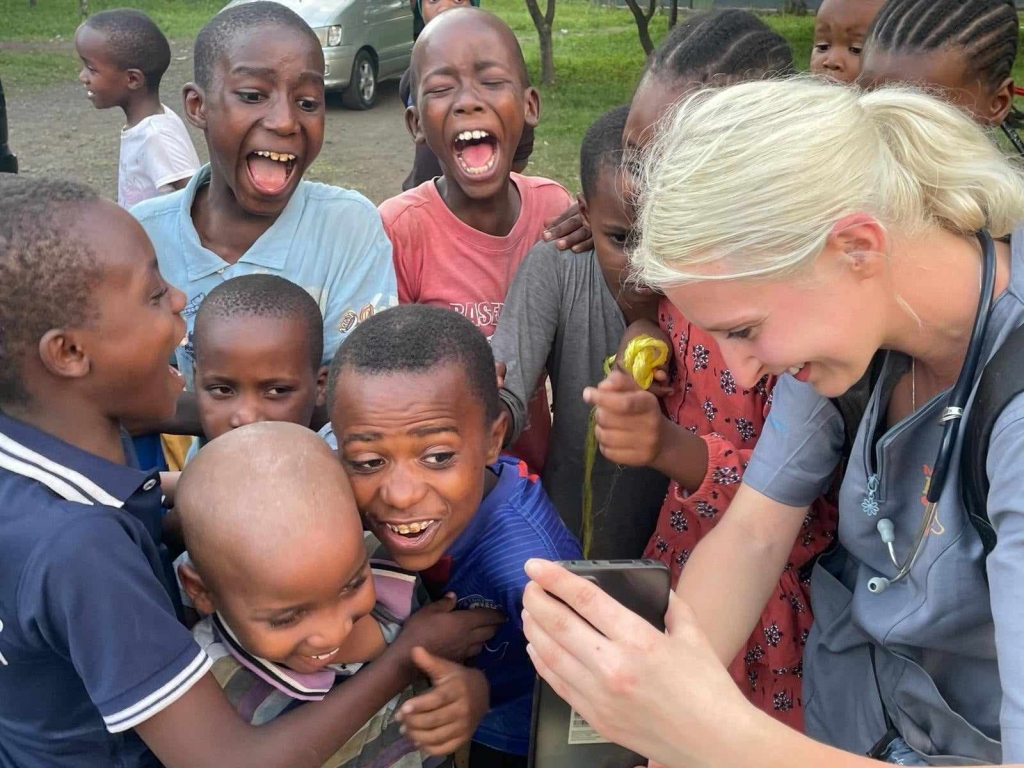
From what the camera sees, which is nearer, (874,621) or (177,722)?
(177,722)

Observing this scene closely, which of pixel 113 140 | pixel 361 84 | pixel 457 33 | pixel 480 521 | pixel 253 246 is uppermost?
pixel 457 33

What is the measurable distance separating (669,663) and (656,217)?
0.77 m

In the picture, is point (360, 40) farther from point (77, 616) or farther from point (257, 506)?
point (77, 616)

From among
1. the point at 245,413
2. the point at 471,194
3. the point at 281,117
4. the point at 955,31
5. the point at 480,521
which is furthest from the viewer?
the point at 471,194

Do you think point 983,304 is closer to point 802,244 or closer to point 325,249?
point 802,244

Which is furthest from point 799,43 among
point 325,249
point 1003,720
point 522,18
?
point 1003,720

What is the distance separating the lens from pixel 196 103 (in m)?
2.79

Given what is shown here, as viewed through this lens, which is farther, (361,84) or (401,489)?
(361,84)

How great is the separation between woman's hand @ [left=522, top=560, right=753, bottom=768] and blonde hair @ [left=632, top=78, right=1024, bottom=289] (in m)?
0.59

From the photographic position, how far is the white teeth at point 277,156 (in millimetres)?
2675

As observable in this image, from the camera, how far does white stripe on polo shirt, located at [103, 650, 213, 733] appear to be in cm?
151

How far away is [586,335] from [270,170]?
1.00m

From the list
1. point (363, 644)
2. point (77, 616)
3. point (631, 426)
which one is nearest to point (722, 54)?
point (631, 426)

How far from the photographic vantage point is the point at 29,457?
62.0 inches
